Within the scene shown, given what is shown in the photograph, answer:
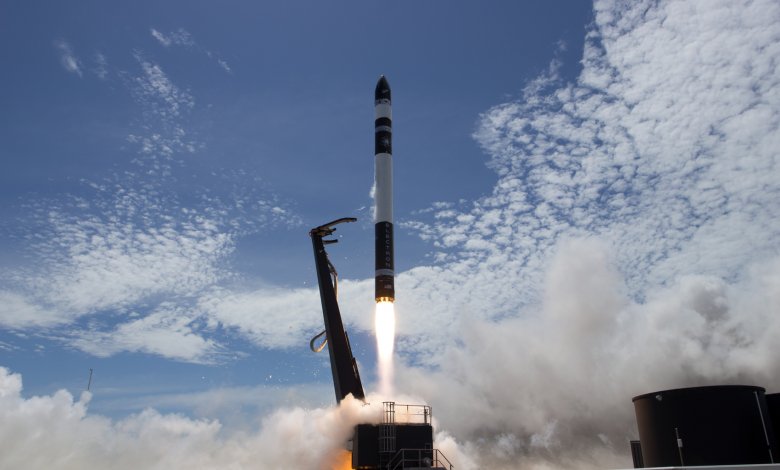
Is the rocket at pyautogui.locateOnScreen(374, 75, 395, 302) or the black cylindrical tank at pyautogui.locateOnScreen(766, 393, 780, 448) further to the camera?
the rocket at pyautogui.locateOnScreen(374, 75, 395, 302)

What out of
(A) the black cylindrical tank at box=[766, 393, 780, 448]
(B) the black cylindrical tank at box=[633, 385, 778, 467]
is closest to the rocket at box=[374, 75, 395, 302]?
(B) the black cylindrical tank at box=[633, 385, 778, 467]

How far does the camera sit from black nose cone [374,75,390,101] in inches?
2136

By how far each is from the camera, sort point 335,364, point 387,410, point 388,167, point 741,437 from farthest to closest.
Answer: point 388,167 → point 335,364 → point 387,410 → point 741,437

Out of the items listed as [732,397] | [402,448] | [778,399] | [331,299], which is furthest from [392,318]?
[778,399]

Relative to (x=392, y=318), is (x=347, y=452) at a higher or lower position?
lower

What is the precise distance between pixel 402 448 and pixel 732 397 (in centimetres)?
2238

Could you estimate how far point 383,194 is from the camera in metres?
49.7

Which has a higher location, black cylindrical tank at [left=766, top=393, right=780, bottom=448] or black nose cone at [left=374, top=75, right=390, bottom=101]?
black nose cone at [left=374, top=75, right=390, bottom=101]

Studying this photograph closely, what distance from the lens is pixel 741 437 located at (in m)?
40.5

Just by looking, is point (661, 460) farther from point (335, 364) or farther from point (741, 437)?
point (335, 364)

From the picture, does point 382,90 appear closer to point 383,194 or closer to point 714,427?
point 383,194

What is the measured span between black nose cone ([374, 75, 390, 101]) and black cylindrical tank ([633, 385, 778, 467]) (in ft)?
106

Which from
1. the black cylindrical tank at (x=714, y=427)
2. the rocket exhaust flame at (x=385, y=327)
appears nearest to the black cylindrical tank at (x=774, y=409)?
the black cylindrical tank at (x=714, y=427)

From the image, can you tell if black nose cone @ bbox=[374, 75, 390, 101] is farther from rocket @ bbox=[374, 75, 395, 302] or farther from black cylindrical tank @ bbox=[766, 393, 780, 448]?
black cylindrical tank @ bbox=[766, 393, 780, 448]
